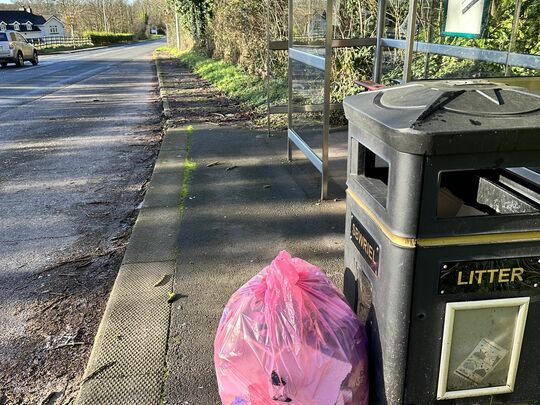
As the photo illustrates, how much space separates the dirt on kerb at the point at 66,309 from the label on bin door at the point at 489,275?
1.85m

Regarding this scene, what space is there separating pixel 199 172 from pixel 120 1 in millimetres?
88437

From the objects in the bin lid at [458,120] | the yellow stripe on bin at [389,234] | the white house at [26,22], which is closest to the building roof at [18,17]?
the white house at [26,22]

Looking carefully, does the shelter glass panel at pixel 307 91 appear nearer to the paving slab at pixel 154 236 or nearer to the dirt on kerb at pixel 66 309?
the paving slab at pixel 154 236

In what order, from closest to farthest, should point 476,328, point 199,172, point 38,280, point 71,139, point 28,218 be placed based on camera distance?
point 476,328 < point 38,280 < point 28,218 < point 199,172 < point 71,139

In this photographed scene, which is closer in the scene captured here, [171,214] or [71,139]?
[171,214]

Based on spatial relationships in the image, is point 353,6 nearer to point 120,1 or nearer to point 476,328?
point 476,328

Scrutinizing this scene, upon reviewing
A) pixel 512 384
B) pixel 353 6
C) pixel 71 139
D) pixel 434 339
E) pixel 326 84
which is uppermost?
pixel 353 6

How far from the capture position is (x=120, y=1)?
84.0 metres

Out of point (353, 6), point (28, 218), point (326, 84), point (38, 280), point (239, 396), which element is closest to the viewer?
point (239, 396)

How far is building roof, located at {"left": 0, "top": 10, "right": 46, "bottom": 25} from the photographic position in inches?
3243

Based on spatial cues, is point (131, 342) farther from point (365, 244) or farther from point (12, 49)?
point (12, 49)

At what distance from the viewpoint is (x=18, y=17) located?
276ft

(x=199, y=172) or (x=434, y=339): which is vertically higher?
(x=434, y=339)

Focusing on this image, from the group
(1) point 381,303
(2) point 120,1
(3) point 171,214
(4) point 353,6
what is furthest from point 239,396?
(2) point 120,1
